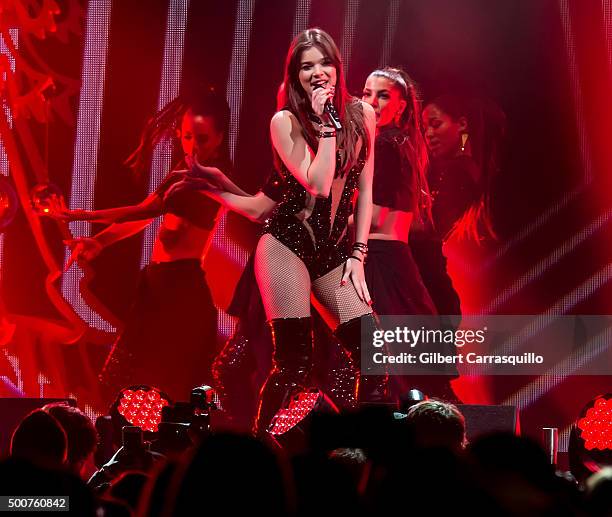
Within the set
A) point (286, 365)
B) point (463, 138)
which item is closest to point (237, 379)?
point (286, 365)

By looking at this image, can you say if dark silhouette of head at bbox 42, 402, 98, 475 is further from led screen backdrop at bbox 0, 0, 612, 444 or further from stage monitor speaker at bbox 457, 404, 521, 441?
led screen backdrop at bbox 0, 0, 612, 444

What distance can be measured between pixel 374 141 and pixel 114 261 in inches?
73.9

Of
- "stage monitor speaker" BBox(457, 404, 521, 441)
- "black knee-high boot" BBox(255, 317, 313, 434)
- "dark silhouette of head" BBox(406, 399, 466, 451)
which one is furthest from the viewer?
"black knee-high boot" BBox(255, 317, 313, 434)

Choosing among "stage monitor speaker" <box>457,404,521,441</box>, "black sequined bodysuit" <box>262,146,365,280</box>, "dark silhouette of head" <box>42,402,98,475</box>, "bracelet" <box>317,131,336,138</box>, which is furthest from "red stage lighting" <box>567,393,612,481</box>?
"dark silhouette of head" <box>42,402,98,475</box>

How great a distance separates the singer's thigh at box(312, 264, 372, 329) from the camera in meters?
6.29

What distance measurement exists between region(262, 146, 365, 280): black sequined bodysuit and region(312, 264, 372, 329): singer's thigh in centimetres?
5

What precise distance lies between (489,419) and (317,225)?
1911 millimetres

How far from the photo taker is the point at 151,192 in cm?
658

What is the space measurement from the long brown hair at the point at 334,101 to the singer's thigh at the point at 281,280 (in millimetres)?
583

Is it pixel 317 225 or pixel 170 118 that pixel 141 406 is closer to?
pixel 317 225

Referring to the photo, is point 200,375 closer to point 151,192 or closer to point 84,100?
point 151,192

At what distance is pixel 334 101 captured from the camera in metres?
6.36

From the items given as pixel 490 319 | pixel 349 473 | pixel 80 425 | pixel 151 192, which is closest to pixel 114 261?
pixel 151 192

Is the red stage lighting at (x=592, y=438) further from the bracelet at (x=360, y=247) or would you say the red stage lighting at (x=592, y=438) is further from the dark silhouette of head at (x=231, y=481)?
the dark silhouette of head at (x=231, y=481)
